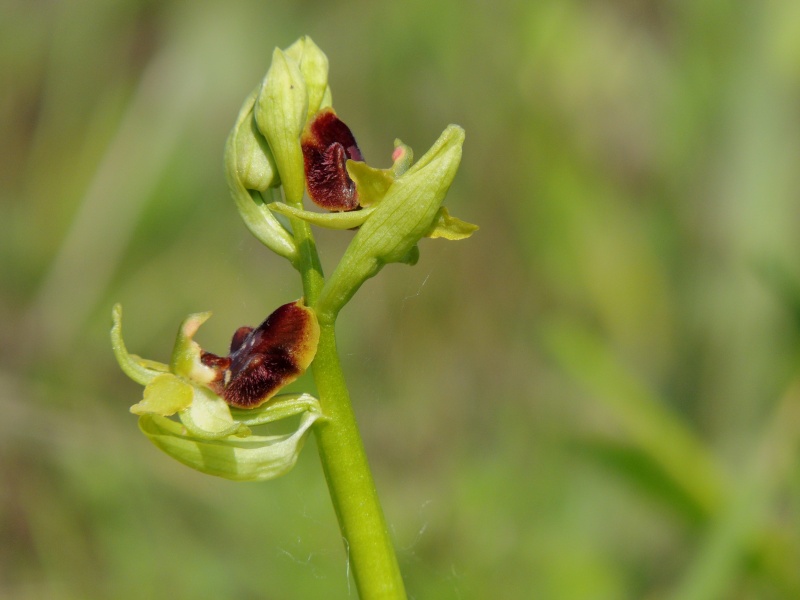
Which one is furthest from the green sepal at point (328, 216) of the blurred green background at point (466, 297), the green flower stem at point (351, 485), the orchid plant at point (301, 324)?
the blurred green background at point (466, 297)

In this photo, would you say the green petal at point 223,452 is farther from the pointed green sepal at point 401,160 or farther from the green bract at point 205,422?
the pointed green sepal at point 401,160

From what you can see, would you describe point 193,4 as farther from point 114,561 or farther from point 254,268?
point 114,561

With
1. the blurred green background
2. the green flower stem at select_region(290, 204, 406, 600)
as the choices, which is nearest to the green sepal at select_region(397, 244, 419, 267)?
the green flower stem at select_region(290, 204, 406, 600)

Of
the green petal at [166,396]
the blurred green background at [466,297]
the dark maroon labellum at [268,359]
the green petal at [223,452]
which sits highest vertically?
the dark maroon labellum at [268,359]

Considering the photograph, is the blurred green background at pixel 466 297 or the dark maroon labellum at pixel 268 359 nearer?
the dark maroon labellum at pixel 268 359

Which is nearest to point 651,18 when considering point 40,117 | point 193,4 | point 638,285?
point 638,285
